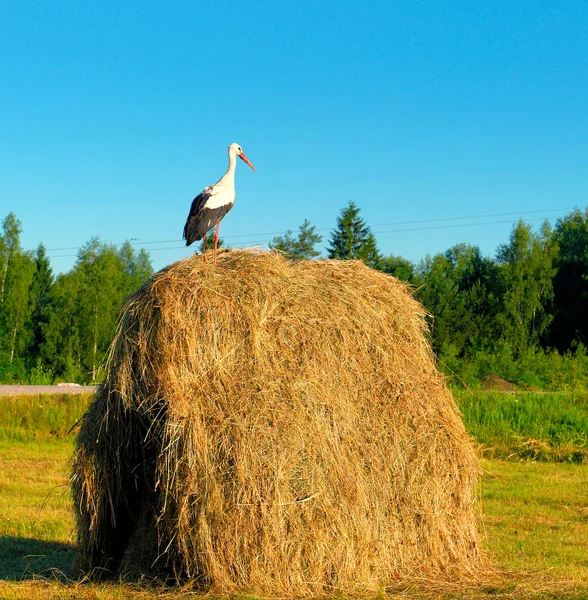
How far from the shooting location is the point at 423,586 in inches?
257

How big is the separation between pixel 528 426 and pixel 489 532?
23.4 feet

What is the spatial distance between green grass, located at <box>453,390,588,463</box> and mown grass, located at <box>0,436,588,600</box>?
79 cm

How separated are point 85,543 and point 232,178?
3.62 m

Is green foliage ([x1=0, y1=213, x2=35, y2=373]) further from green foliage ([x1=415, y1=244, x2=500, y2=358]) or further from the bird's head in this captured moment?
the bird's head

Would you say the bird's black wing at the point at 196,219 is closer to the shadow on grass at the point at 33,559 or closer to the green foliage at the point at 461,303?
the shadow on grass at the point at 33,559

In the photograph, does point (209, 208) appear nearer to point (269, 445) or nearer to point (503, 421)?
point (269, 445)

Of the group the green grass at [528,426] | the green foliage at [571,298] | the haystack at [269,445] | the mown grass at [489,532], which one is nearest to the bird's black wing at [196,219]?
the haystack at [269,445]

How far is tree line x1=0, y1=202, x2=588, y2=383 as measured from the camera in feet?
155

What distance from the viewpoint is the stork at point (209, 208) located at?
24.1 feet

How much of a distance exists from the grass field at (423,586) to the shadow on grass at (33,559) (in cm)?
1

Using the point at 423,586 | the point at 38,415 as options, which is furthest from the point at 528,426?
the point at 38,415

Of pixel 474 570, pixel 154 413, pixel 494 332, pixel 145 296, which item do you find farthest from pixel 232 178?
pixel 494 332

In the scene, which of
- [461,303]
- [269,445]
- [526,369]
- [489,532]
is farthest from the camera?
[461,303]

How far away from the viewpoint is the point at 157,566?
6453 millimetres
